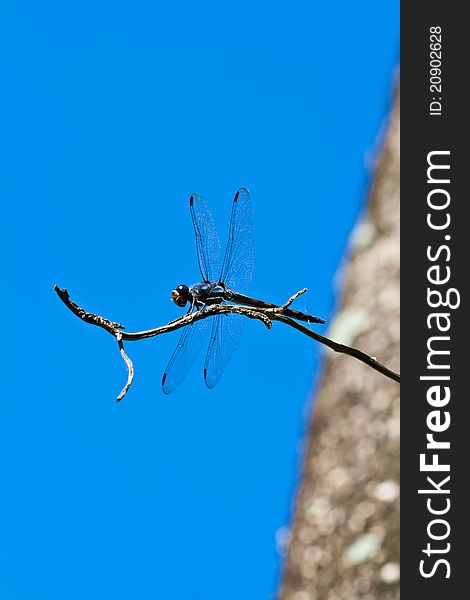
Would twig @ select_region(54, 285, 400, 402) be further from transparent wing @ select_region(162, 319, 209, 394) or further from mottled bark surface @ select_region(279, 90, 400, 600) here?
mottled bark surface @ select_region(279, 90, 400, 600)

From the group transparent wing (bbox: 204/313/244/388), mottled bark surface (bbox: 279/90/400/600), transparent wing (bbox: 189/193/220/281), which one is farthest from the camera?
mottled bark surface (bbox: 279/90/400/600)

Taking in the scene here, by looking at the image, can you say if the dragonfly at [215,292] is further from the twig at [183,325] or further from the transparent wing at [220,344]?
the twig at [183,325]

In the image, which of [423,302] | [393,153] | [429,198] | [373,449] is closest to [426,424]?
[423,302]

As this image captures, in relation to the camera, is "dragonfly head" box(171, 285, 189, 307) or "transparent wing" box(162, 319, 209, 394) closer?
"transparent wing" box(162, 319, 209, 394)

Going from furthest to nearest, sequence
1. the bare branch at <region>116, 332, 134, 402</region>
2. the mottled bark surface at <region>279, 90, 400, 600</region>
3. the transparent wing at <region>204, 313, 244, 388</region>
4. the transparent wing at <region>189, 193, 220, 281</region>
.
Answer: the mottled bark surface at <region>279, 90, 400, 600</region> → the transparent wing at <region>189, 193, 220, 281</region> → the transparent wing at <region>204, 313, 244, 388</region> → the bare branch at <region>116, 332, 134, 402</region>

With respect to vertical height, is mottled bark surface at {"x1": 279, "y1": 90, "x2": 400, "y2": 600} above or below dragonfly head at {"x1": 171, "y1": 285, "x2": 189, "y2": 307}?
above

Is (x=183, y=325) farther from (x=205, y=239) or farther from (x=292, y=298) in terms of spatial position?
(x=205, y=239)

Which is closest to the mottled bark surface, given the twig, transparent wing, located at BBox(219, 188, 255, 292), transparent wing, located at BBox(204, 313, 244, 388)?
transparent wing, located at BBox(219, 188, 255, 292)
